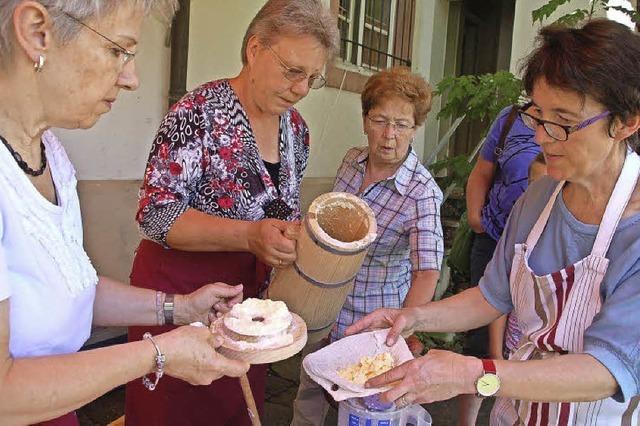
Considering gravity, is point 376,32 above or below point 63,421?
above

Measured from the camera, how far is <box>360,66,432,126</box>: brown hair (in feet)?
9.59

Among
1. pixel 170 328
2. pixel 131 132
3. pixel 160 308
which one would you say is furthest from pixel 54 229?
pixel 131 132

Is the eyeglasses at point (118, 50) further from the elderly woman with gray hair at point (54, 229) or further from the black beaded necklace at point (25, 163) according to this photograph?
the black beaded necklace at point (25, 163)

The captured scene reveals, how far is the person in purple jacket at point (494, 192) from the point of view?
3.22 meters

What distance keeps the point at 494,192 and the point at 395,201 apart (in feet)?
2.90

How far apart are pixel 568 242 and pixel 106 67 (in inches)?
53.3

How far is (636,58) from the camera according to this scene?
1.61 meters

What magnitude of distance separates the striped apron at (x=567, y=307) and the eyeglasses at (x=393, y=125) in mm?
1098

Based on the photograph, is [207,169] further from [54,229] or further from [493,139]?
[493,139]

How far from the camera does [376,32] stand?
670cm

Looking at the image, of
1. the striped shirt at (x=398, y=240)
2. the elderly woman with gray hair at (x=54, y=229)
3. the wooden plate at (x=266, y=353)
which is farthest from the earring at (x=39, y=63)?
the striped shirt at (x=398, y=240)

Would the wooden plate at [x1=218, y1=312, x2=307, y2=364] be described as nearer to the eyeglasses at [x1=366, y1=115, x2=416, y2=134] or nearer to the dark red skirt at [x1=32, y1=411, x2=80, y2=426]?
the dark red skirt at [x1=32, y1=411, x2=80, y2=426]

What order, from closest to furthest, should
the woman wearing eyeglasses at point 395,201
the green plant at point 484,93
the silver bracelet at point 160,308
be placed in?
the silver bracelet at point 160,308 → the woman wearing eyeglasses at point 395,201 → the green plant at point 484,93

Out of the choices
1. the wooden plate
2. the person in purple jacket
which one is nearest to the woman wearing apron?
the wooden plate
